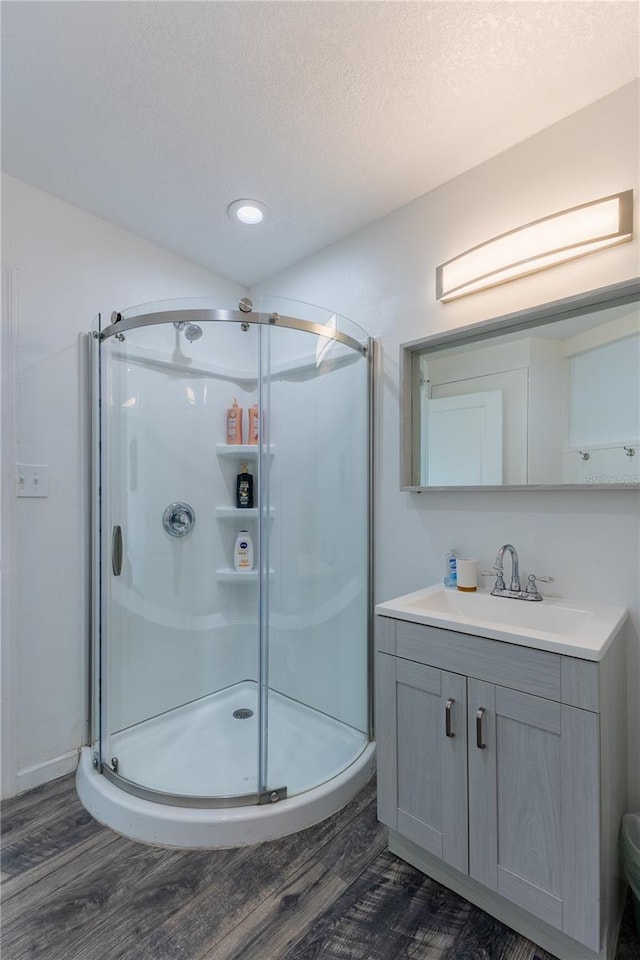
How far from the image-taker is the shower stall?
5.91ft

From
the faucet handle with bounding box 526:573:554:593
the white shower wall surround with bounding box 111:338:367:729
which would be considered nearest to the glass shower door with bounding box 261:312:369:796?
the white shower wall surround with bounding box 111:338:367:729

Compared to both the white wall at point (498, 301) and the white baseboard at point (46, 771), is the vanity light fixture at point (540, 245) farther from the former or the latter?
the white baseboard at point (46, 771)

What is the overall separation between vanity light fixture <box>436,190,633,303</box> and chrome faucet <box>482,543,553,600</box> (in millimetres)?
982

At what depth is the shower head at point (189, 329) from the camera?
6.06ft

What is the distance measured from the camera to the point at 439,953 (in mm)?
1116

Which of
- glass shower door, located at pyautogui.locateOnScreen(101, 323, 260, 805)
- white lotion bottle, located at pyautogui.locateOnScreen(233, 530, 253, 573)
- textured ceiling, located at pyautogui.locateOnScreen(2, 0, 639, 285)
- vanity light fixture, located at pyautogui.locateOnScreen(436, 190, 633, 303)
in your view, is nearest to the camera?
textured ceiling, located at pyautogui.locateOnScreen(2, 0, 639, 285)

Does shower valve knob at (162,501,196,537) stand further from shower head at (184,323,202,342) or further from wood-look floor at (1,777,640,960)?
wood-look floor at (1,777,640,960)

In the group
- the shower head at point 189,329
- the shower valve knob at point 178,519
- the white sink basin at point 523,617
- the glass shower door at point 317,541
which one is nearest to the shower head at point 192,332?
the shower head at point 189,329

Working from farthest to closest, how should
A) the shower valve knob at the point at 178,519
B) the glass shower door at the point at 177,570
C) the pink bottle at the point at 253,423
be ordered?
the shower valve knob at the point at 178,519 → the pink bottle at the point at 253,423 → the glass shower door at the point at 177,570

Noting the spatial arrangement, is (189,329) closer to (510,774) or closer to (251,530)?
(251,530)

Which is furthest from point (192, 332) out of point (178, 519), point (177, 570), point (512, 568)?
point (512, 568)

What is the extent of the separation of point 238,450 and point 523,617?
138 cm

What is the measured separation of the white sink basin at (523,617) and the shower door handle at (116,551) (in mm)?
1121

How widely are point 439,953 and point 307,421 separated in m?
1.70
